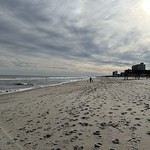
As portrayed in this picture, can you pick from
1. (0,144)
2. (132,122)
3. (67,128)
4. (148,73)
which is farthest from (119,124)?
(148,73)

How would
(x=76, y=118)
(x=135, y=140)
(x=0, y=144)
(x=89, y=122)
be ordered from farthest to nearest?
1. (x=76, y=118)
2. (x=89, y=122)
3. (x=0, y=144)
4. (x=135, y=140)

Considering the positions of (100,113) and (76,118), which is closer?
(76,118)

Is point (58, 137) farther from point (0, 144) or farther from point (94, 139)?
point (0, 144)

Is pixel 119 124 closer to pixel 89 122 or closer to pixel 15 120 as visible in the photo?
pixel 89 122

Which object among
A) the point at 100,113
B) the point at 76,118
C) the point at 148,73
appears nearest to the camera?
the point at 76,118

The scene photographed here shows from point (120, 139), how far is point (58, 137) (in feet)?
6.43

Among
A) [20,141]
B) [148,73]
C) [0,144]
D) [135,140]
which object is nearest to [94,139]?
[135,140]

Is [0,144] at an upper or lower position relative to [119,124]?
lower

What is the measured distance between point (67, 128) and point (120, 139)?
6.95ft

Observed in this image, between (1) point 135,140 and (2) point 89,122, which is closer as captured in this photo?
(1) point 135,140

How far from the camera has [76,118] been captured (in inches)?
324

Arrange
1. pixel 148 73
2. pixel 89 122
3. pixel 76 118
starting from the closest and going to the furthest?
pixel 89 122, pixel 76 118, pixel 148 73

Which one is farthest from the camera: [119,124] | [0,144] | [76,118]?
[76,118]

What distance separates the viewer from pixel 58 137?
20.5 feet
